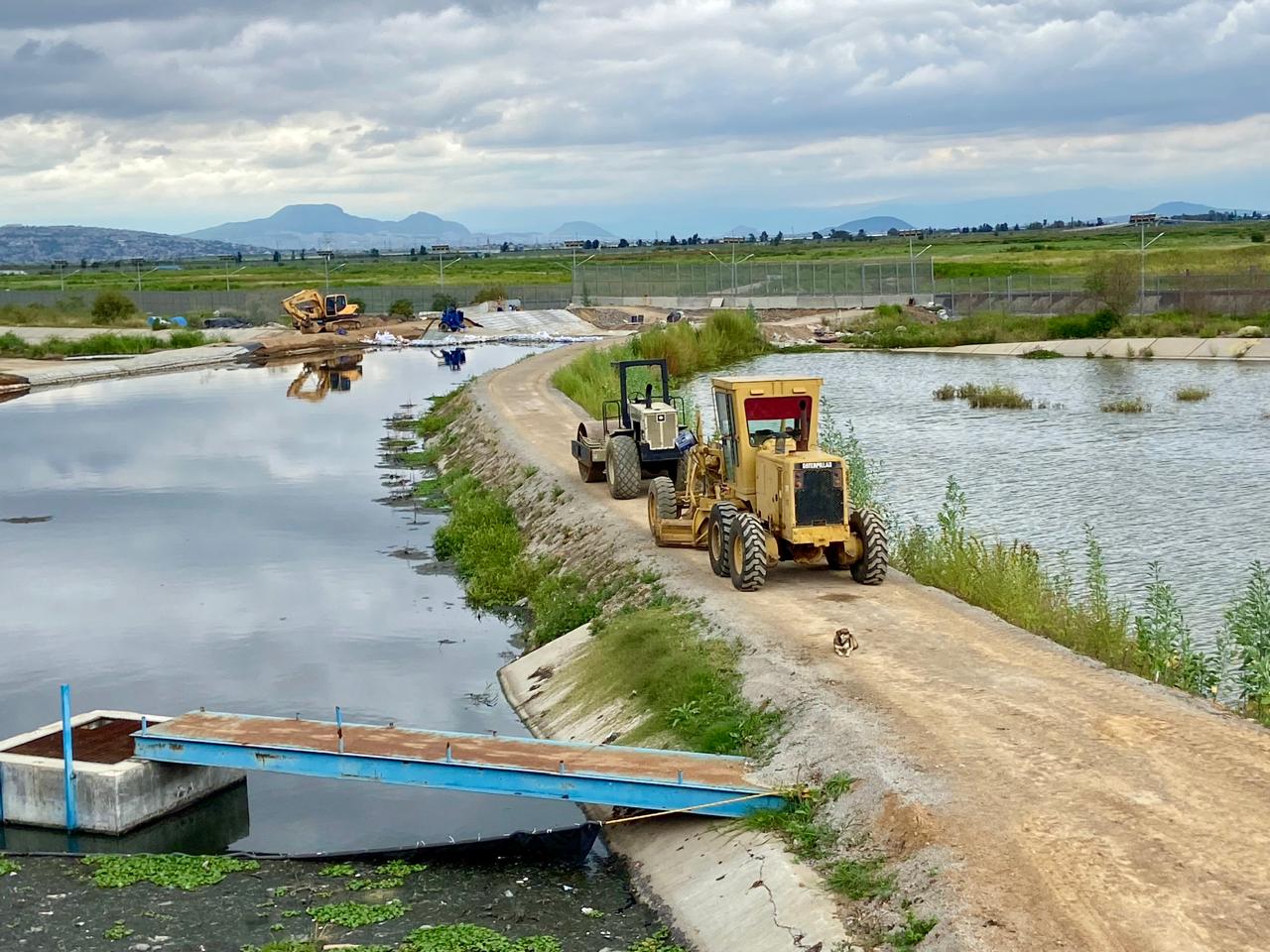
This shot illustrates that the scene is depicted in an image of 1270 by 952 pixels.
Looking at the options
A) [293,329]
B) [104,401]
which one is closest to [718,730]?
[104,401]

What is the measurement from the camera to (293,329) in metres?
101

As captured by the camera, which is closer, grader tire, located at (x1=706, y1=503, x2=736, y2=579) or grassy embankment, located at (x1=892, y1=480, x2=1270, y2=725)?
grassy embankment, located at (x1=892, y1=480, x2=1270, y2=725)

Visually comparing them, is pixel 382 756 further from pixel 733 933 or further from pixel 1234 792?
pixel 1234 792

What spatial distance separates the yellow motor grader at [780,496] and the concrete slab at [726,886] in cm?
396

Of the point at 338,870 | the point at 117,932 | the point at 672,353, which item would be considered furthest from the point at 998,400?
the point at 117,932

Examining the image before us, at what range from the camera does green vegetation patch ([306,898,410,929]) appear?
13875 mm

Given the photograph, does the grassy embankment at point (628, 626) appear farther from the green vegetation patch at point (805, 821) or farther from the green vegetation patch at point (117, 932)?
the green vegetation patch at point (117, 932)

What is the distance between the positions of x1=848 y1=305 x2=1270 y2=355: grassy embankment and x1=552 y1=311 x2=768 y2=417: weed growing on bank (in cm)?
847

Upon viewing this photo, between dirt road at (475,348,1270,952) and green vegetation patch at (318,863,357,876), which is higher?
dirt road at (475,348,1270,952)

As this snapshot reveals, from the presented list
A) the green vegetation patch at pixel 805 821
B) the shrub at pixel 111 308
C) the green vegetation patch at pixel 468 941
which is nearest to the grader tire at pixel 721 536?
the green vegetation patch at pixel 805 821

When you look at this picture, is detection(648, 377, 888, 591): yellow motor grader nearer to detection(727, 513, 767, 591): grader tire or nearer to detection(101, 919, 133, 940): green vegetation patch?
detection(727, 513, 767, 591): grader tire

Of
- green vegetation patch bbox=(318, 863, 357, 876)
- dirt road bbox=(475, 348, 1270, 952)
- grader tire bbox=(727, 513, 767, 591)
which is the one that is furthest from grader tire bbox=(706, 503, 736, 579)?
green vegetation patch bbox=(318, 863, 357, 876)

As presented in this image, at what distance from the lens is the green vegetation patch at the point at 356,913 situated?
45.5ft

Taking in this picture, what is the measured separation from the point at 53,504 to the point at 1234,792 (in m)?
33.1
